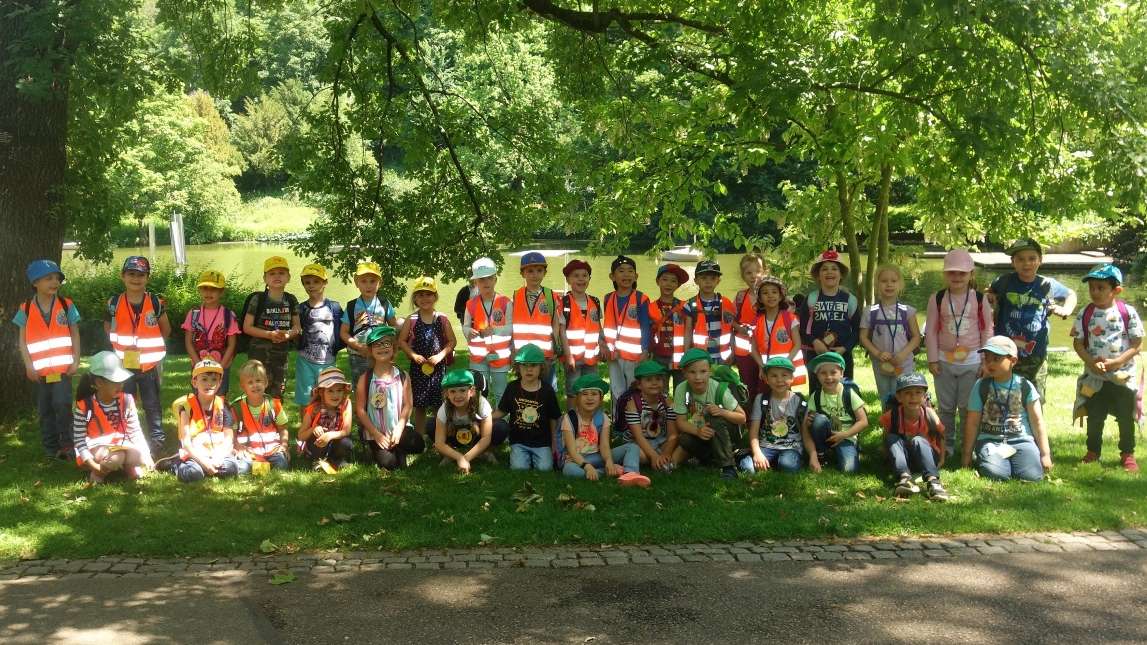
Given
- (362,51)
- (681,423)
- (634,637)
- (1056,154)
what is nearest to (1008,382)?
(1056,154)

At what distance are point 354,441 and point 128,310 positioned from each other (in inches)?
87.7

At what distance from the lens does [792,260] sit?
16.6 m

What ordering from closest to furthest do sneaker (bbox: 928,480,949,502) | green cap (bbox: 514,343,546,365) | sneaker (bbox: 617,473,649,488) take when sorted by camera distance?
sneaker (bbox: 928,480,949,502) < sneaker (bbox: 617,473,649,488) < green cap (bbox: 514,343,546,365)

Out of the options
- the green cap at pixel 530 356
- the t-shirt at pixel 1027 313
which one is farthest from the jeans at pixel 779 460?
the t-shirt at pixel 1027 313

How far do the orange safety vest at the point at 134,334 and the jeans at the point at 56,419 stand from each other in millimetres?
512

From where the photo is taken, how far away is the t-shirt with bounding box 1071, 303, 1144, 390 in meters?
8.05

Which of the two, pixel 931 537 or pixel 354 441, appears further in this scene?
pixel 354 441

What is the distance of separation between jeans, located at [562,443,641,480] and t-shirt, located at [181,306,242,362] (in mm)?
3223

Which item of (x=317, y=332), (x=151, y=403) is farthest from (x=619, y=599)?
(x=151, y=403)

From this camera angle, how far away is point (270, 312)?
28.3 feet

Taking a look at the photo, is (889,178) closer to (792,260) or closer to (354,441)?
(792,260)

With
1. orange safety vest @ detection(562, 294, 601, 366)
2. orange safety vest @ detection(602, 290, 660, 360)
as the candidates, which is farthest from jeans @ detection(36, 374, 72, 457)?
orange safety vest @ detection(602, 290, 660, 360)

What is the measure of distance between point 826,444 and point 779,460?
438 mm

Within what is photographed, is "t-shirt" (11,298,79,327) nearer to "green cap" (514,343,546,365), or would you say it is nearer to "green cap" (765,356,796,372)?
"green cap" (514,343,546,365)
